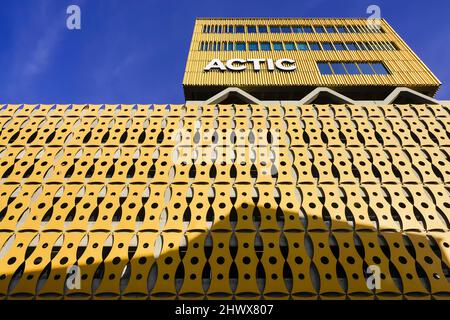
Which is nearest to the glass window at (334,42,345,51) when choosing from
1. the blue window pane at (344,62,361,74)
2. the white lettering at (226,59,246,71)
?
the blue window pane at (344,62,361,74)

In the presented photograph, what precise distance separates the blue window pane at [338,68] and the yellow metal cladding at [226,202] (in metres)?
8.71

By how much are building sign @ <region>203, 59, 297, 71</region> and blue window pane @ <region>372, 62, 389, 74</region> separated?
8.24 metres

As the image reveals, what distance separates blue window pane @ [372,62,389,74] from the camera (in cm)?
3004

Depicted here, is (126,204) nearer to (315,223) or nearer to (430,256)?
(315,223)

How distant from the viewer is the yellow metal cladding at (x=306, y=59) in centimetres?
2889

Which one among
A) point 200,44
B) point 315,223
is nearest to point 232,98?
point 200,44

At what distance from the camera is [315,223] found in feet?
49.1

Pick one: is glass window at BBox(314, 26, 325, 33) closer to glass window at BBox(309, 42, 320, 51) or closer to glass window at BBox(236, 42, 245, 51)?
glass window at BBox(309, 42, 320, 51)

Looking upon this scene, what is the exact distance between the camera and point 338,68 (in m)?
30.7

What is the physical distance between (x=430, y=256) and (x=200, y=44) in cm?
2980

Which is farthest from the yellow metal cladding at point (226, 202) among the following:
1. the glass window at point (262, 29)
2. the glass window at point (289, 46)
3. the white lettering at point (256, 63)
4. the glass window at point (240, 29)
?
the glass window at point (240, 29)

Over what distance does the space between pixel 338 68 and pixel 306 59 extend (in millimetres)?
3452

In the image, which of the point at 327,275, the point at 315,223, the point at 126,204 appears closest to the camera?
the point at 327,275

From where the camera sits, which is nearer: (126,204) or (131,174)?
(126,204)
